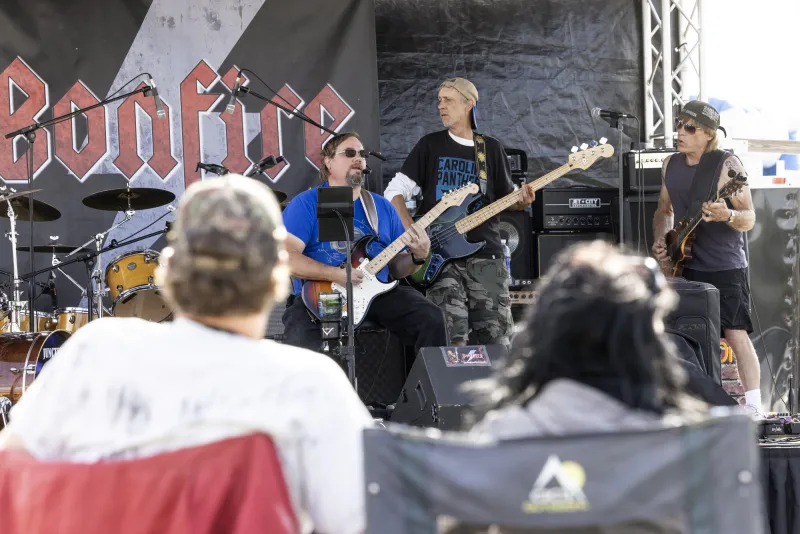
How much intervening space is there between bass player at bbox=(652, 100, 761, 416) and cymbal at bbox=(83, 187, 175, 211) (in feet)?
10.5

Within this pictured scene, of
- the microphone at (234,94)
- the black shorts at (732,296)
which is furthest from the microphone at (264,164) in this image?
the black shorts at (732,296)

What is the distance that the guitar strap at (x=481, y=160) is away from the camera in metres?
6.03

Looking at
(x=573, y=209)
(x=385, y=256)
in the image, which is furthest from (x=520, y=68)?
(x=385, y=256)

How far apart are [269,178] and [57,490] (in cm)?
538

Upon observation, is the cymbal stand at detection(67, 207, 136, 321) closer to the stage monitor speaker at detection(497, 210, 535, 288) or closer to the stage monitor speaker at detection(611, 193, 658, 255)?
the stage monitor speaker at detection(497, 210, 535, 288)

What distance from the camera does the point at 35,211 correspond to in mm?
6305

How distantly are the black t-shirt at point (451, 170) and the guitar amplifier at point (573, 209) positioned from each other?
0.81m

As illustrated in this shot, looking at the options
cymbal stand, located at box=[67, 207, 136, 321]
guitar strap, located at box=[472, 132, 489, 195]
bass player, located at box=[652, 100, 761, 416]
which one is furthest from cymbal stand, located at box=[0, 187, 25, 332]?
bass player, located at box=[652, 100, 761, 416]

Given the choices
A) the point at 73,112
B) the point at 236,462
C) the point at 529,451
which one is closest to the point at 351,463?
the point at 236,462

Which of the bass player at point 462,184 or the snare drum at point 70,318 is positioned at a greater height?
the bass player at point 462,184

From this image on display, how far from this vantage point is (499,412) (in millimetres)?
1561

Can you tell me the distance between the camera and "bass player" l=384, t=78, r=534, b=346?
232 inches

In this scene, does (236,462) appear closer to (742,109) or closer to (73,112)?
(73,112)

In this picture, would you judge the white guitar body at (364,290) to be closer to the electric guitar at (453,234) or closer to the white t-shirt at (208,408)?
the electric guitar at (453,234)
